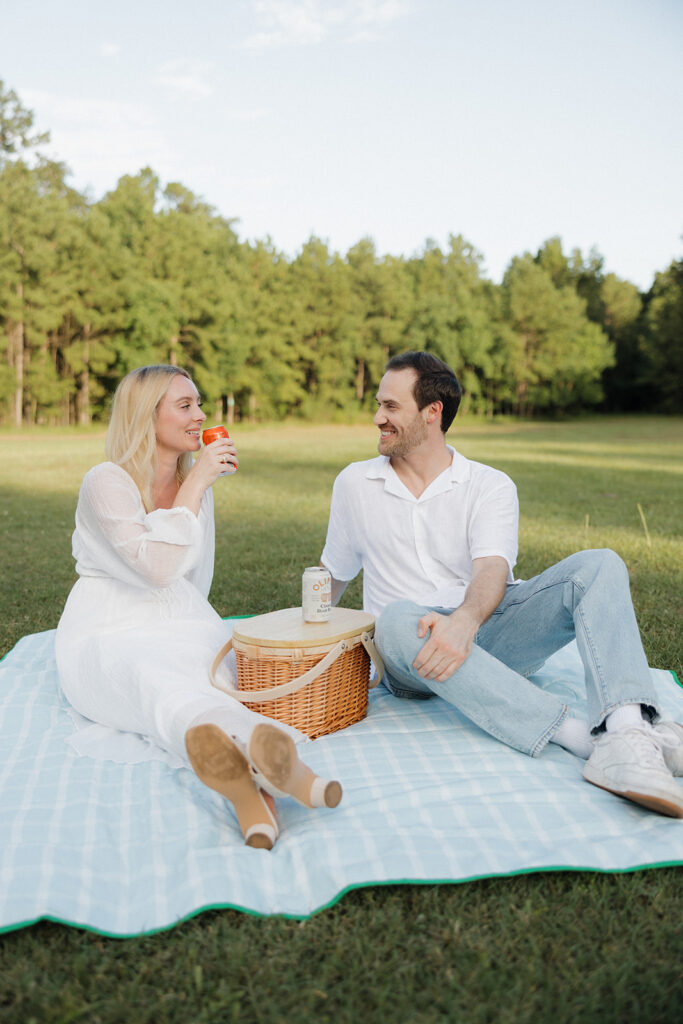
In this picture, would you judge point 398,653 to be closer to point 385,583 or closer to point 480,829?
point 385,583

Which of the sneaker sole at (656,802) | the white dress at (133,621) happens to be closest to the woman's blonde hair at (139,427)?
the white dress at (133,621)

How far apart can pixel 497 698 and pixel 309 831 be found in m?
0.92

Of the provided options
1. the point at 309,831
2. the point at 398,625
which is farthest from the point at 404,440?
the point at 309,831

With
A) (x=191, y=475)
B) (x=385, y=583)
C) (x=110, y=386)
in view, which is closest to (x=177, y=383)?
(x=191, y=475)

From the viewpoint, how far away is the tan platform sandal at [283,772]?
262cm

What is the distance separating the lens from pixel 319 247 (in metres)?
46.5

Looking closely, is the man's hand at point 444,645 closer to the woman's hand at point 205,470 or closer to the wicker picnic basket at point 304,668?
the wicker picnic basket at point 304,668

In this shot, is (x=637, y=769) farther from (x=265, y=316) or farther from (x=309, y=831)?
(x=265, y=316)

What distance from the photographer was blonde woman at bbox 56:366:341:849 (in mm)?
3176

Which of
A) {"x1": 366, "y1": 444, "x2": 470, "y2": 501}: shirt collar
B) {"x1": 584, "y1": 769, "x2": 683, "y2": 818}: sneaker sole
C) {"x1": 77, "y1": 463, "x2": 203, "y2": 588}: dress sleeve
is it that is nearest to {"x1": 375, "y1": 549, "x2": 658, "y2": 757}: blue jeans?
{"x1": 584, "y1": 769, "x2": 683, "y2": 818}: sneaker sole

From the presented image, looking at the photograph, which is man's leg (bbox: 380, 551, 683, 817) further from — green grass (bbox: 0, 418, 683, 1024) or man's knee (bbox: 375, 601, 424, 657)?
green grass (bbox: 0, 418, 683, 1024)

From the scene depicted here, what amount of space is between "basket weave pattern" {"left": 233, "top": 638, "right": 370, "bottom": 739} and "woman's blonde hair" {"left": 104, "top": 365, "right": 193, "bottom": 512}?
33.7 inches

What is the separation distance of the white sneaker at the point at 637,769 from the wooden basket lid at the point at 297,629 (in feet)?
3.50

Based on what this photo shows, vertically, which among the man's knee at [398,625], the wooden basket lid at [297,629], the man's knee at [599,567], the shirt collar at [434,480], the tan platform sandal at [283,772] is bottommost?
the tan platform sandal at [283,772]
